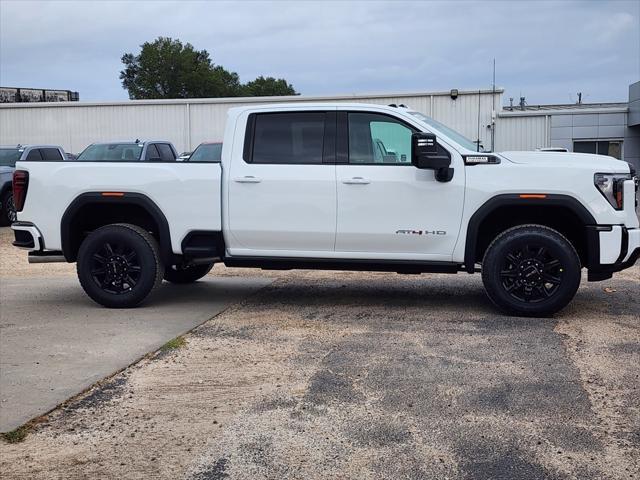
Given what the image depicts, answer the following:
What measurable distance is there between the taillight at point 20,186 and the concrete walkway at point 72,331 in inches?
45.8

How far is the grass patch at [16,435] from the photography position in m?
4.04

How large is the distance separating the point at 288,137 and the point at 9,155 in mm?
12740

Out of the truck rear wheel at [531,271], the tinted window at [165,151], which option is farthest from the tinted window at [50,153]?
the truck rear wheel at [531,271]

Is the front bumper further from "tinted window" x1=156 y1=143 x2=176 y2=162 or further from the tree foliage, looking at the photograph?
the tree foliage

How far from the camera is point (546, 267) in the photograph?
Result: 21.6ft

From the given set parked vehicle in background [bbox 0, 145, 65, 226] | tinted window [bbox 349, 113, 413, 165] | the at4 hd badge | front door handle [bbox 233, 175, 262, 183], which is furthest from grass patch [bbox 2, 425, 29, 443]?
parked vehicle in background [bbox 0, 145, 65, 226]

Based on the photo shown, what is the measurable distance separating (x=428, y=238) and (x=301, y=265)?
1.31 m

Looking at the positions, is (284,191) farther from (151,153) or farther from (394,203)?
(151,153)

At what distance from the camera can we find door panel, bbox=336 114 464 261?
6.70 m

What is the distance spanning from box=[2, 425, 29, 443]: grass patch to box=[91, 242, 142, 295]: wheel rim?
10.6 ft

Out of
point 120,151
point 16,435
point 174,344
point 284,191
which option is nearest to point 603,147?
point 120,151

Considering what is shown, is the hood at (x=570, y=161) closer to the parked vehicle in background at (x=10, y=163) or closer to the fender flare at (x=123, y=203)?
the fender flare at (x=123, y=203)

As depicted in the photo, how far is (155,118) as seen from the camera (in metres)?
27.4

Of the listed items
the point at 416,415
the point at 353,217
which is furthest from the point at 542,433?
the point at 353,217
